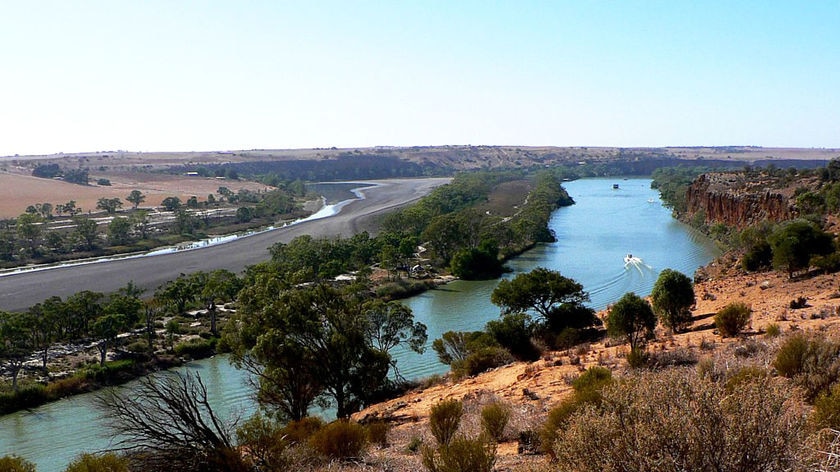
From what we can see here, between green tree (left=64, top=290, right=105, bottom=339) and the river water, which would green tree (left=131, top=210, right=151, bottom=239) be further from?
the river water

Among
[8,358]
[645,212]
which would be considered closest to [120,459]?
[8,358]

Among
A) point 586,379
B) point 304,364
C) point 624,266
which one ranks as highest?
point 586,379

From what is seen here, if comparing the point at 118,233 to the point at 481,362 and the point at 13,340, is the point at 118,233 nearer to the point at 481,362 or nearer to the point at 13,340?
the point at 13,340

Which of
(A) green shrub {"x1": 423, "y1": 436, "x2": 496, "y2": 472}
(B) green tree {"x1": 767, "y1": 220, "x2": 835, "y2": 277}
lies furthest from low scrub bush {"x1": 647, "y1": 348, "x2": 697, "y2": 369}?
(B) green tree {"x1": 767, "y1": 220, "x2": 835, "y2": 277}

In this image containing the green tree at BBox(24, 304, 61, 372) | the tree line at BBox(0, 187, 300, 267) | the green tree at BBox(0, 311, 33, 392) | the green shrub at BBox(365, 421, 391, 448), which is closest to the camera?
the green shrub at BBox(365, 421, 391, 448)

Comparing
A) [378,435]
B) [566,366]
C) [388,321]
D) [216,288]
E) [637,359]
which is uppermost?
[637,359]

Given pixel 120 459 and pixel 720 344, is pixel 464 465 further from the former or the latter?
pixel 720 344

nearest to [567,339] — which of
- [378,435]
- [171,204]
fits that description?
[378,435]
